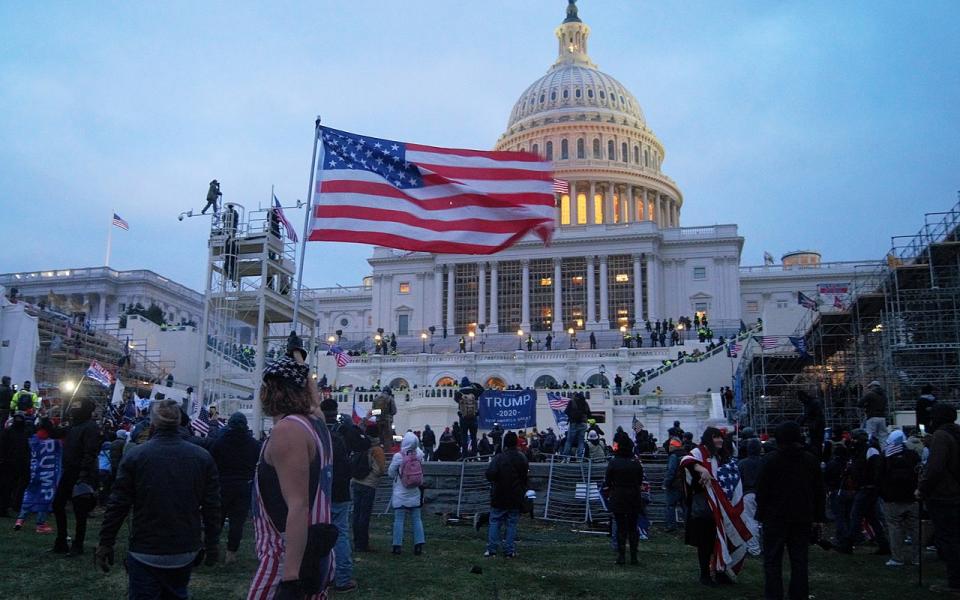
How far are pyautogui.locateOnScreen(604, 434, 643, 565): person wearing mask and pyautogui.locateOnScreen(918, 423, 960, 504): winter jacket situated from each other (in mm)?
3975

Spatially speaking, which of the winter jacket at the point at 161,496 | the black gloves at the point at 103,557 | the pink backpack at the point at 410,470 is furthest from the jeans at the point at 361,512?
the black gloves at the point at 103,557

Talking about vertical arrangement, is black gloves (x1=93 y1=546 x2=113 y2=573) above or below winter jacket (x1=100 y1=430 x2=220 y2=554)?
below

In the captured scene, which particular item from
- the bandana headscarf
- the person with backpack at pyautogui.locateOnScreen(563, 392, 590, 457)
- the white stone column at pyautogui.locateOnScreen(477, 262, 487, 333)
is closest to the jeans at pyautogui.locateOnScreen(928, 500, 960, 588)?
the bandana headscarf

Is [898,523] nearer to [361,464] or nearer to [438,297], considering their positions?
[361,464]

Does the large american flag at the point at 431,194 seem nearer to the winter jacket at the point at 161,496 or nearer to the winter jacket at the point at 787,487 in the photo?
the winter jacket at the point at 787,487

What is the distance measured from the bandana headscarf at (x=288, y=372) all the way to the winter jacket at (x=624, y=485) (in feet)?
28.6

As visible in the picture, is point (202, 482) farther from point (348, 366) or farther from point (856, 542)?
point (348, 366)

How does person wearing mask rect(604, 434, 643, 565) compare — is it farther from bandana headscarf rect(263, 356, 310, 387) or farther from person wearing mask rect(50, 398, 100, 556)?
bandana headscarf rect(263, 356, 310, 387)

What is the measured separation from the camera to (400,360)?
2408 inches

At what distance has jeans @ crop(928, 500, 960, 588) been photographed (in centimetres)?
1062

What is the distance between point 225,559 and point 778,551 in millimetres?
6880

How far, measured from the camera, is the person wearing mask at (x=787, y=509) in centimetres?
957

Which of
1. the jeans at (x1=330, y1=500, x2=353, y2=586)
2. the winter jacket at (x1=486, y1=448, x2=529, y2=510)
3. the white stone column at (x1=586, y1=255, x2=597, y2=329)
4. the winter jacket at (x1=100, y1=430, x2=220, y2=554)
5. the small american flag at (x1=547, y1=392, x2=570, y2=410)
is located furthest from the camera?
the white stone column at (x1=586, y1=255, x2=597, y2=329)

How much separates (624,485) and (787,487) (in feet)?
13.2
